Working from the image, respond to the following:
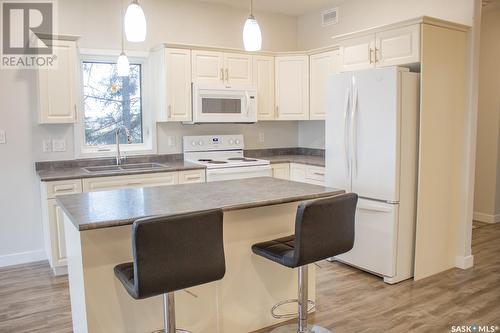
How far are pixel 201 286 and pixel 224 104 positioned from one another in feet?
8.30

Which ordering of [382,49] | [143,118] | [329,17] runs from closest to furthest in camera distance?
1. [382,49]
2. [143,118]
3. [329,17]

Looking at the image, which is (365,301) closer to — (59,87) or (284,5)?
(59,87)

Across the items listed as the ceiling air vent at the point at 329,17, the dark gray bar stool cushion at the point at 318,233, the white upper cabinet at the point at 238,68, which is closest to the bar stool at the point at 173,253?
the dark gray bar stool cushion at the point at 318,233

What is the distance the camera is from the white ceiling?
15.8 feet

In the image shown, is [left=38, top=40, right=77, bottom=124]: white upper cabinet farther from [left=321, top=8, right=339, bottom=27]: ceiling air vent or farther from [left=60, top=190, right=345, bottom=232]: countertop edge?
[left=321, top=8, right=339, bottom=27]: ceiling air vent

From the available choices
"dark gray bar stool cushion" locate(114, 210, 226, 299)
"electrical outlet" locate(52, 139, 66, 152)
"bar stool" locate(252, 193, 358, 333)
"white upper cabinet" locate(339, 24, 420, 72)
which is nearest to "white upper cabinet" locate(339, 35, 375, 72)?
"white upper cabinet" locate(339, 24, 420, 72)

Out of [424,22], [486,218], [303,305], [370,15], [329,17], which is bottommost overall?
[486,218]

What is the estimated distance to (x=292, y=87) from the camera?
4969mm

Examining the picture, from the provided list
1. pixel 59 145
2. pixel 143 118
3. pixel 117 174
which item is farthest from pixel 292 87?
pixel 59 145

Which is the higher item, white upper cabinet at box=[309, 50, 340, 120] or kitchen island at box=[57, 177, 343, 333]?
white upper cabinet at box=[309, 50, 340, 120]

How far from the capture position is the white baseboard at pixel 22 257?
4.00m

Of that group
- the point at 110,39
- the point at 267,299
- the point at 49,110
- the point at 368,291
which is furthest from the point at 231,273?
the point at 110,39

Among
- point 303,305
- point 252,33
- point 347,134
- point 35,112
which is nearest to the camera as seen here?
point 303,305

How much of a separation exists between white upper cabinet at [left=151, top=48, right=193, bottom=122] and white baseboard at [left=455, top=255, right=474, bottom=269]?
295 centimetres
